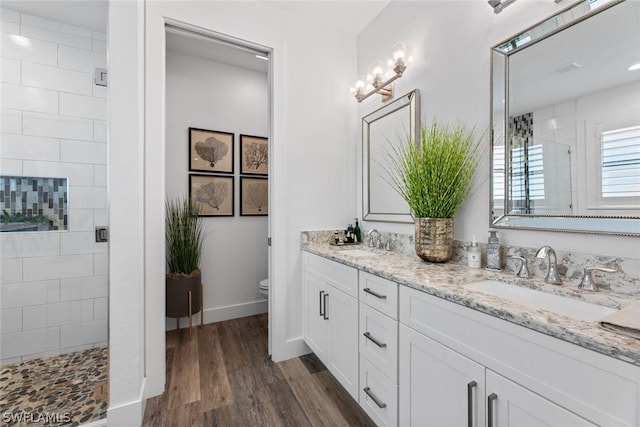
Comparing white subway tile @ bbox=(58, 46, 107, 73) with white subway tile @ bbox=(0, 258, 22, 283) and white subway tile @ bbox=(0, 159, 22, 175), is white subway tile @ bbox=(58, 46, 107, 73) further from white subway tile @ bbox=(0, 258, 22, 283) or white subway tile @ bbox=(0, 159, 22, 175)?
white subway tile @ bbox=(0, 258, 22, 283)

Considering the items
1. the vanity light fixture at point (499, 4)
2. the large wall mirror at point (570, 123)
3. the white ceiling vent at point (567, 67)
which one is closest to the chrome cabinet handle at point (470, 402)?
the large wall mirror at point (570, 123)

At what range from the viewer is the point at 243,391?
1.69 meters

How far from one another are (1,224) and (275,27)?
7.22 feet

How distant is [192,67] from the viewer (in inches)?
105

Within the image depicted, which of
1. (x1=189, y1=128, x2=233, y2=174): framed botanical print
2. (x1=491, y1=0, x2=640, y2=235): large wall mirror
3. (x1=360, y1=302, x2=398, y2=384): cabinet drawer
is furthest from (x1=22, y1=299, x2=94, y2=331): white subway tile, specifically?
(x1=491, y1=0, x2=640, y2=235): large wall mirror

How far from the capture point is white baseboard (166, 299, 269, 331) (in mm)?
2592

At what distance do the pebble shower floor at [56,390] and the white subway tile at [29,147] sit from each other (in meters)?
1.27

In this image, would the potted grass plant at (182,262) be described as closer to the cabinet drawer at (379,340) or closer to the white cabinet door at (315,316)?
the white cabinet door at (315,316)

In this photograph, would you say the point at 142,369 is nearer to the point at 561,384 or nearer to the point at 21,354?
the point at 21,354

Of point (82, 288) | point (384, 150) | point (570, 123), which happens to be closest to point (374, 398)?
point (570, 123)

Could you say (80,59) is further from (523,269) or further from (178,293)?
(523,269)

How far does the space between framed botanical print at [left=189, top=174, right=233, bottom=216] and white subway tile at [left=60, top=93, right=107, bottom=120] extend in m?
0.90

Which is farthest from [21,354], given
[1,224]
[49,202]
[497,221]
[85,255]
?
[497,221]

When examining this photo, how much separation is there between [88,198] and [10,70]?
0.87 metres
